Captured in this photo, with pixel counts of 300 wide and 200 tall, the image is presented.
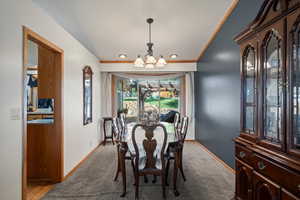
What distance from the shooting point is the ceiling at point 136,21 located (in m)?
2.61

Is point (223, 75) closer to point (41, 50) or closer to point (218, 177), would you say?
point (218, 177)

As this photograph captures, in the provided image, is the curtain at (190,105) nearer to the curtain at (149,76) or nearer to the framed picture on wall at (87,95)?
the curtain at (149,76)

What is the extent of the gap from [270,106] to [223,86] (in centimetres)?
192

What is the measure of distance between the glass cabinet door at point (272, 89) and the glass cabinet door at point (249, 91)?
14cm

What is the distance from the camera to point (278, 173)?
49.5 inches

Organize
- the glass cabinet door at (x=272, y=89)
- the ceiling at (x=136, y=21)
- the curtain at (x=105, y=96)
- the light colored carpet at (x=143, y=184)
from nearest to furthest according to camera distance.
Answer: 1. the glass cabinet door at (x=272, y=89)
2. the light colored carpet at (x=143, y=184)
3. the ceiling at (x=136, y=21)
4. the curtain at (x=105, y=96)

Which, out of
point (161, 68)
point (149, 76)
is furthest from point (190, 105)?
point (149, 76)

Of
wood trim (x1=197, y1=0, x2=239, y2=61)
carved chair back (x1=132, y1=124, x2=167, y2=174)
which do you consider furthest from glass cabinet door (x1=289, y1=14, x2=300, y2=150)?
wood trim (x1=197, y1=0, x2=239, y2=61)

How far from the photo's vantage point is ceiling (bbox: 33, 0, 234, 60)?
2613mm

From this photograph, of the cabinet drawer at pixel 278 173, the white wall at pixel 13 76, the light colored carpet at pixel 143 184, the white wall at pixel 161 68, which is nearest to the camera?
the cabinet drawer at pixel 278 173

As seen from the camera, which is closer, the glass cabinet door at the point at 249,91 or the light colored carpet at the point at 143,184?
the glass cabinet door at the point at 249,91

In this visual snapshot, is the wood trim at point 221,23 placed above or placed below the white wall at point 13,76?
above

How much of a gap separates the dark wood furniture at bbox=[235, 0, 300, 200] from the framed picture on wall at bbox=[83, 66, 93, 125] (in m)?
3.10

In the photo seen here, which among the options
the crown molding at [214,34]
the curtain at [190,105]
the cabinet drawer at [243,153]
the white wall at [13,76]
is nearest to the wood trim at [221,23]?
the crown molding at [214,34]
